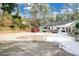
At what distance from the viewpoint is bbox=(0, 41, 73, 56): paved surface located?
1384 millimetres

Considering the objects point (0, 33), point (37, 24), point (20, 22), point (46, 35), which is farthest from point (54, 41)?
point (0, 33)

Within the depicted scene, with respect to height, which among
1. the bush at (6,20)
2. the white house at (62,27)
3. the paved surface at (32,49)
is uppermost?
the bush at (6,20)

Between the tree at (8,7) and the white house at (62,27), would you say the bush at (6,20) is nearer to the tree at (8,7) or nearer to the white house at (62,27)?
the tree at (8,7)

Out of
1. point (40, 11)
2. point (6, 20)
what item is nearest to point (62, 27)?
point (40, 11)

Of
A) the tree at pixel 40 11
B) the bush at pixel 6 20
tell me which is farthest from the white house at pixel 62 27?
the bush at pixel 6 20

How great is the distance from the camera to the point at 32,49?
139 cm

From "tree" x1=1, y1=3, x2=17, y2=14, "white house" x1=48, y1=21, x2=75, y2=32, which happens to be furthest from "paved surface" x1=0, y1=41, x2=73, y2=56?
"tree" x1=1, y1=3, x2=17, y2=14

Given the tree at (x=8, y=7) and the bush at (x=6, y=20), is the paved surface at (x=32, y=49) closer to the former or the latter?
the bush at (x=6, y=20)

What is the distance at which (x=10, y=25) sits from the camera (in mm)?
1403

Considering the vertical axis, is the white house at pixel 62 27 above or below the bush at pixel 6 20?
below

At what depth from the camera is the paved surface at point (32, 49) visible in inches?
54.5

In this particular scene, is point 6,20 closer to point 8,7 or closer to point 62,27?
point 8,7

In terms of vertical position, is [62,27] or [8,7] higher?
[8,7]

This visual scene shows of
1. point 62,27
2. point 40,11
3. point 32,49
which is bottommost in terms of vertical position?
point 32,49
